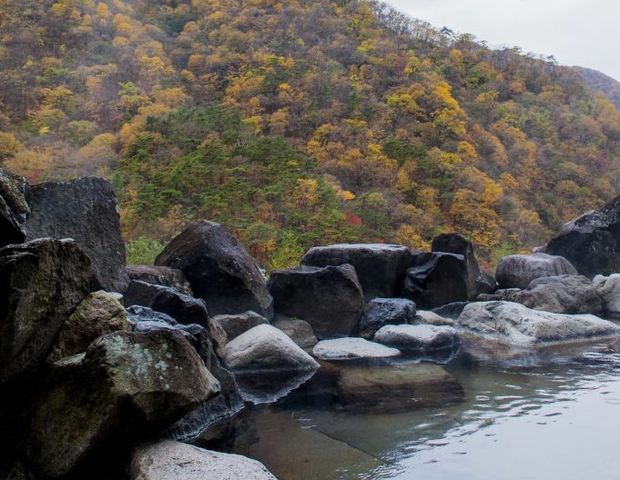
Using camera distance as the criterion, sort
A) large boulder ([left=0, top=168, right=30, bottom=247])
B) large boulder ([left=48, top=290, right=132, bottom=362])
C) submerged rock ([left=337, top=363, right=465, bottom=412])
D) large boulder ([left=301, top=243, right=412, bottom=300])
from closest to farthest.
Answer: large boulder ([left=0, top=168, right=30, bottom=247]) → large boulder ([left=48, top=290, right=132, bottom=362]) → submerged rock ([left=337, top=363, right=465, bottom=412]) → large boulder ([left=301, top=243, right=412, bottom=300])

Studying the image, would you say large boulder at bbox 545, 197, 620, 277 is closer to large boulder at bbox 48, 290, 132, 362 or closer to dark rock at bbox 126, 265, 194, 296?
dark rock at bbox 126, 265, 194, 296

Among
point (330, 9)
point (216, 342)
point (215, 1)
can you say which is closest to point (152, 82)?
point (215, 1)

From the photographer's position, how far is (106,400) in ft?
13.5

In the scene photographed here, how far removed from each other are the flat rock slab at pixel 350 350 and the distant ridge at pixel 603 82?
234ft

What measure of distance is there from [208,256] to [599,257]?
11.2 m

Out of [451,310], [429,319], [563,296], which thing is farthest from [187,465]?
[563,296]

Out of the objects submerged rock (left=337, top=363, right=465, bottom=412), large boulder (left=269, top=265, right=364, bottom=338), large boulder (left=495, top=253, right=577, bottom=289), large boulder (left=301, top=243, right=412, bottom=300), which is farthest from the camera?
large boulder (left=495, top=253, right=577, bottom=289)

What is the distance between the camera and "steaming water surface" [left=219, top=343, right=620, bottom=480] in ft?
15.3

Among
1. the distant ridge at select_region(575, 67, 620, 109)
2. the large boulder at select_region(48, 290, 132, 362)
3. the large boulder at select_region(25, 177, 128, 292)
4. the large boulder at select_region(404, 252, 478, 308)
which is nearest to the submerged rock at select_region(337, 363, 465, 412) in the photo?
the large boulder at select_region(48, 290, 132, 362)

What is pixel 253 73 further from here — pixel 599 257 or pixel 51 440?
pixel 51 440

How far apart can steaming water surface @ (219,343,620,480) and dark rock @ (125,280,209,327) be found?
1405mm

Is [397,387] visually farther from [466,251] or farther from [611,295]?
[611,295]

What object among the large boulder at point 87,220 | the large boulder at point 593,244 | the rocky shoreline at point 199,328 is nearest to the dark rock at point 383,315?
the rocky shoreline at point 199,328

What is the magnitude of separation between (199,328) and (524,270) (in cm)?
988
